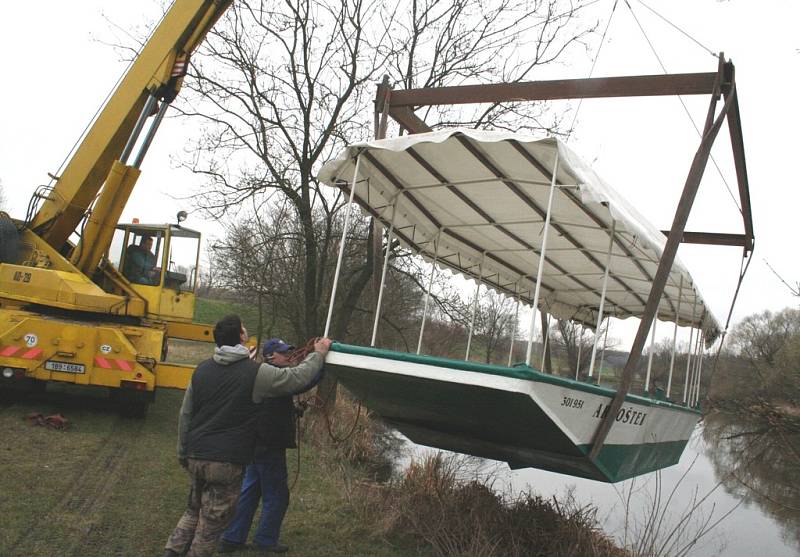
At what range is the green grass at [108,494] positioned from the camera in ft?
17.2

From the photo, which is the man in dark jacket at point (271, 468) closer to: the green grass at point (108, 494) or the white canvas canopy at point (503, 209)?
the green grass at point (108, 494)

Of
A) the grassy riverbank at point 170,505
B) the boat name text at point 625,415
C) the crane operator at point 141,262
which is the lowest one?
the grassy riverbank at point 170,505

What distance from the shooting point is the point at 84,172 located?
10281mm

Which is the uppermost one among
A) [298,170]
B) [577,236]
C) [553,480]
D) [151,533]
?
[298,170]

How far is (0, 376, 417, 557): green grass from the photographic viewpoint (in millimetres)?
5230

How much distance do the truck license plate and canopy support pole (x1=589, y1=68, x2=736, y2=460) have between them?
684 cm

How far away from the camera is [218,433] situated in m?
4.20

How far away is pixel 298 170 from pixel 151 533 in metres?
9.00

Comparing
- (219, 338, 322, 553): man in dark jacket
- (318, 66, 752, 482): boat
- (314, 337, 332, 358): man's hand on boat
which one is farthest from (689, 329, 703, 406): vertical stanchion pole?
(219, 338, 322, 553): man in dark jacket

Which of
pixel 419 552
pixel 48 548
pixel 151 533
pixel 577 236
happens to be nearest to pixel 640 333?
pixel 577 236

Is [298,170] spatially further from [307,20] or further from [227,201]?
[307,20]

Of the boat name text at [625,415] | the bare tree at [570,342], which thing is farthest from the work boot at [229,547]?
the bare tree at [570,342]

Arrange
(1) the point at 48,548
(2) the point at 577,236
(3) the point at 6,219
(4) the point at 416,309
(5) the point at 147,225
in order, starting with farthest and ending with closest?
(4) the point at 416,309
(5) the point at 147,225
(3) the point at 6,219
(2) the point at 577,236
(1) the point at 48,548

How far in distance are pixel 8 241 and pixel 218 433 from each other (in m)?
7.63
